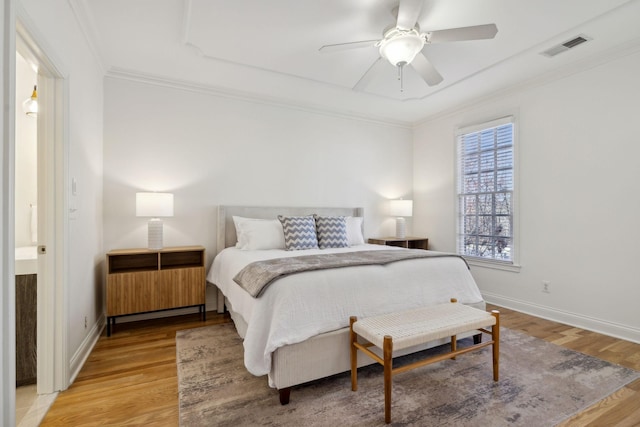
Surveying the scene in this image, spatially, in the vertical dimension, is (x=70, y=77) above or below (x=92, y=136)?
above

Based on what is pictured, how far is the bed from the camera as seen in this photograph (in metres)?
1.82

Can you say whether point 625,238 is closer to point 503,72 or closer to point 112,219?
point 503,72

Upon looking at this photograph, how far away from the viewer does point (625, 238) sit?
2793 mm

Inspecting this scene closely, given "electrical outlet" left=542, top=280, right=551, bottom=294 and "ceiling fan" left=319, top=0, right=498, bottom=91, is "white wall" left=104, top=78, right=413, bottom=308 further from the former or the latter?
"electrical outlet" left=542, top=280, right=551, bottom=294

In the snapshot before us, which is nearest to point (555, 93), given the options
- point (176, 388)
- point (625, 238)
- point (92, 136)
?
point (625, 238)

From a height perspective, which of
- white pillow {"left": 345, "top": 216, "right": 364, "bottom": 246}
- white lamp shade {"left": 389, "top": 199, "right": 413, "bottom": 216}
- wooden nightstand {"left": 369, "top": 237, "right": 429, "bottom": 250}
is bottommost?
wooden nightstand {"left": 369, "top": 237, "right": 429, "bottom": 250}

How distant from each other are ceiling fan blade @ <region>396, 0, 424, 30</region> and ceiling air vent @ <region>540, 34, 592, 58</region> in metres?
1.68

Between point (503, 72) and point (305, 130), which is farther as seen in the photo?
point (305, 130)

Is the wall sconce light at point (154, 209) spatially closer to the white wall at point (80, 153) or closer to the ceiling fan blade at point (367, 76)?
the white wall at point (80, 153)

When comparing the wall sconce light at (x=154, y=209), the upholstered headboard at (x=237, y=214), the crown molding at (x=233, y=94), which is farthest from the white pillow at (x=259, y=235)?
the crown molding at (x=233, y=94)

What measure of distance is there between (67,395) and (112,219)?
1.82 metres

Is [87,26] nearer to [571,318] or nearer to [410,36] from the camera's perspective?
[410,36]

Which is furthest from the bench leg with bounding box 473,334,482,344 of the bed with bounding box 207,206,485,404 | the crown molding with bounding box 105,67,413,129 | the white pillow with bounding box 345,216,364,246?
the crown molding with bounding box 105,67,413,129

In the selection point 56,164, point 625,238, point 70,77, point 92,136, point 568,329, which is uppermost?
point 70,77
